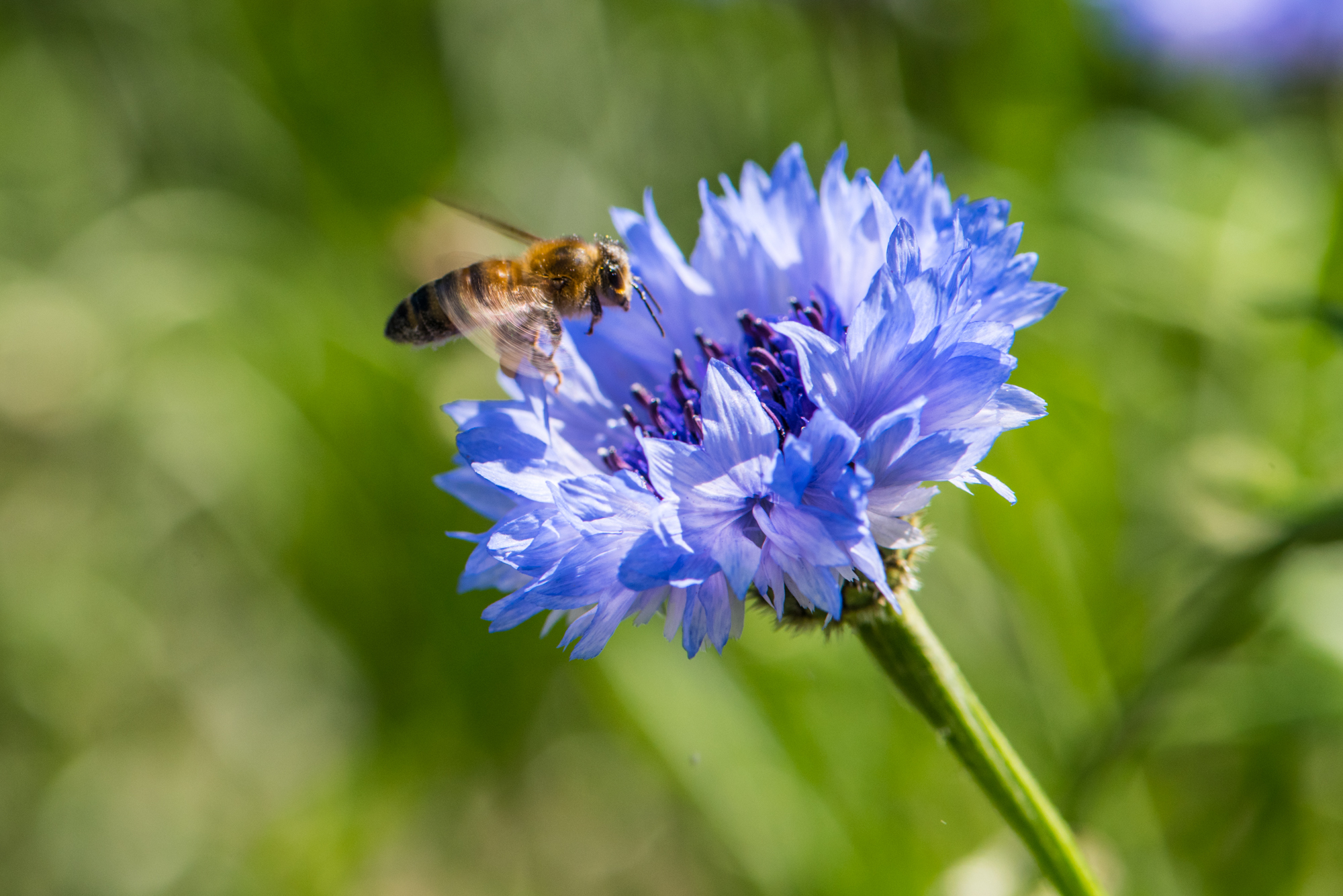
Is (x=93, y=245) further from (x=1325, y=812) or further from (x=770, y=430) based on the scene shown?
(x=1325, y=812)

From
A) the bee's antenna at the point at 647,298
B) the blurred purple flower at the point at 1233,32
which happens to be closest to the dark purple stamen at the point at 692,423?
the bee's antenna at the point at 647,298

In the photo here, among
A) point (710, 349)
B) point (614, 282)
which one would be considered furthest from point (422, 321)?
point (710, 349)

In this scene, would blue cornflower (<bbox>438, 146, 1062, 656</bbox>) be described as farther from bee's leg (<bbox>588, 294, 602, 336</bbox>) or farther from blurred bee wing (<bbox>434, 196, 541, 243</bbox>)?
blurred bee wing (<bbox>434, 196, 541, 243</bbox>)

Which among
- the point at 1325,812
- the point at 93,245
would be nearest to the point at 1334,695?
the point at 1325,812

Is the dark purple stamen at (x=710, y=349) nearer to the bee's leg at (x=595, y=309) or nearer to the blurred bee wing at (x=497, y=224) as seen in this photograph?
the bee's leg at (x=595, y=309)

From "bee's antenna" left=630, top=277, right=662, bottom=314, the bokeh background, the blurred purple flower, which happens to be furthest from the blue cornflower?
the blurred purple flower

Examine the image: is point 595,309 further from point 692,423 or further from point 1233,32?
point 1233,32
